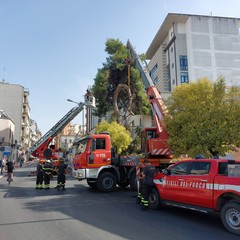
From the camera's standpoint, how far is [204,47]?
56.6 meters

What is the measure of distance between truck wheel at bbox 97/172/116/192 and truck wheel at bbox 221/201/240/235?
7.29 metres

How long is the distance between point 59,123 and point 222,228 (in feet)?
68.0

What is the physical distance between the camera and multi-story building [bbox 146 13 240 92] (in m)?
56.2

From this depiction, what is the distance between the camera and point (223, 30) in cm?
5784

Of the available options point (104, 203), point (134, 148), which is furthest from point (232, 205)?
point (134, 148)

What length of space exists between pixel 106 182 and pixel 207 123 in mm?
5625

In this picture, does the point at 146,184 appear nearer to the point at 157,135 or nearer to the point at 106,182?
the point at 106,182

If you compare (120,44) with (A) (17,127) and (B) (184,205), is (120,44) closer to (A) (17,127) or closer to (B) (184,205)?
(B) (184,205)

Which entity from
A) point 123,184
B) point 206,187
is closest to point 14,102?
point 123,184

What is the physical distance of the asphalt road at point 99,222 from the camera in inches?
239

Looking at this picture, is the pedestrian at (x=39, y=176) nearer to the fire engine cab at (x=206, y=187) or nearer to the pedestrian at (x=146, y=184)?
the pedestrian at (x=146, y=184)

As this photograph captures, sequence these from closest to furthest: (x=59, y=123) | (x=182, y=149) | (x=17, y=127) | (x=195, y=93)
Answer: (x=182, y=149)
(x=195, y=93)
(x=59, y=123)
(x=17, y=127)

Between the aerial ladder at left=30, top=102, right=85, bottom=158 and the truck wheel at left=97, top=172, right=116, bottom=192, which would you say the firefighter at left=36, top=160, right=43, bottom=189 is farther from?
the aerial ladder at left=30, top=102, right=85, bottom=158

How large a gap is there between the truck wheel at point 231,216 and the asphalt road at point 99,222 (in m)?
0.17
